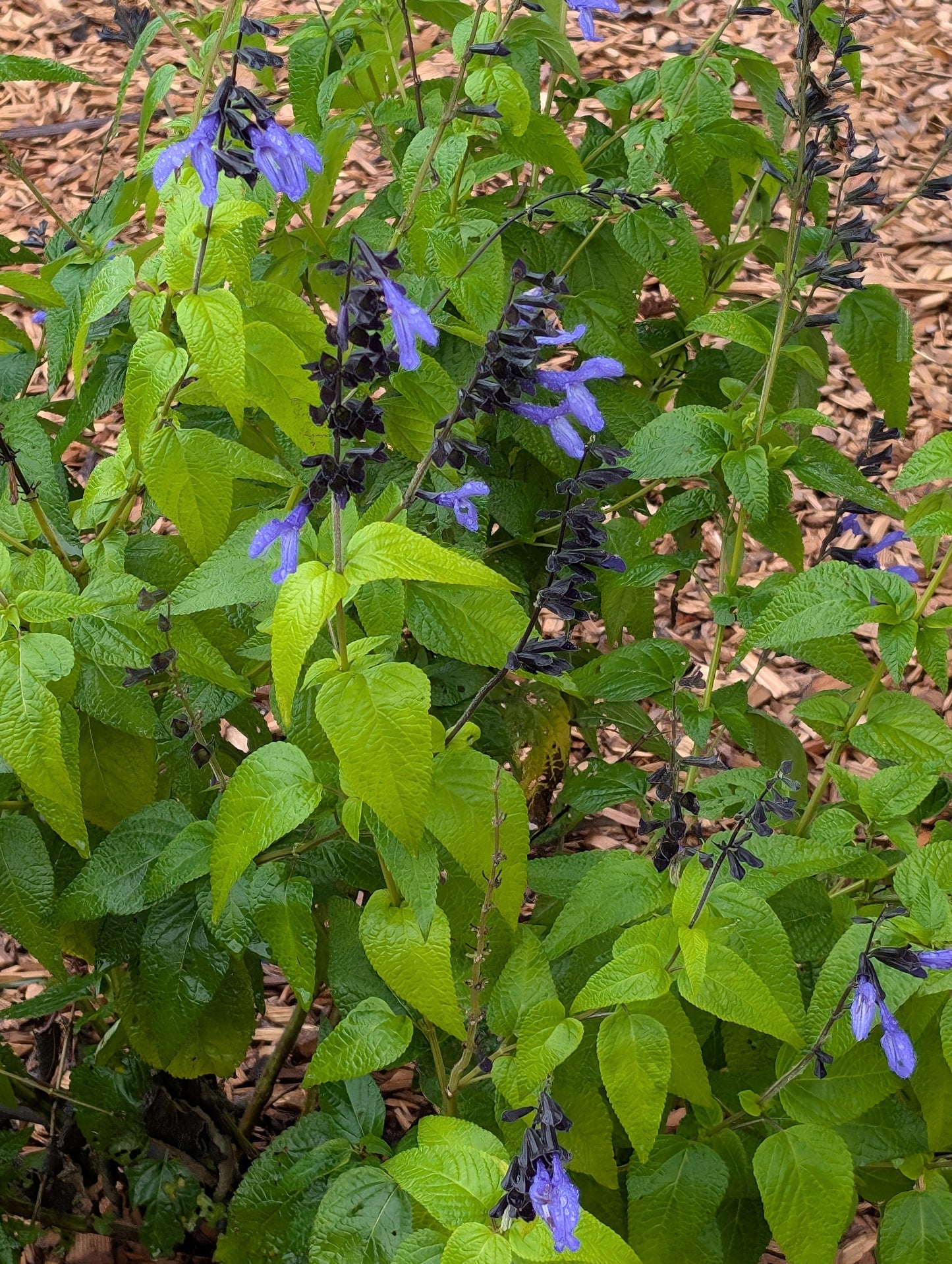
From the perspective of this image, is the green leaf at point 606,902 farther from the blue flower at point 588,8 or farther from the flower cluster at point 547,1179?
the blue flower at point 588,8

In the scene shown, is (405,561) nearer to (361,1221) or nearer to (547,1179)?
(547,1179)

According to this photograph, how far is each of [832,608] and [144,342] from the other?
1117 mm

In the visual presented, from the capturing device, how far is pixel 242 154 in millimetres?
1544

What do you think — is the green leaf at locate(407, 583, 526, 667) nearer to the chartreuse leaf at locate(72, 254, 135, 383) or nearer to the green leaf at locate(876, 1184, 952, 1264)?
the chartreuse leaf at locate(72, 254, 135, 383)

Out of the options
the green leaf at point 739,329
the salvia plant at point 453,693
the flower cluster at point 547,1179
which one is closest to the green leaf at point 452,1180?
the salvia plant at point 453,693

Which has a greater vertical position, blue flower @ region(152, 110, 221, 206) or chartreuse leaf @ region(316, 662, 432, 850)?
blue flower @ region(152, 110, 221, 206)

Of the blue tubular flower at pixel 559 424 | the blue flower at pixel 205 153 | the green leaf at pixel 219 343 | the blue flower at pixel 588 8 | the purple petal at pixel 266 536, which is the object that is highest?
the blue flower at pixel 205 153

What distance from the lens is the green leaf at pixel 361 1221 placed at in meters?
1.75

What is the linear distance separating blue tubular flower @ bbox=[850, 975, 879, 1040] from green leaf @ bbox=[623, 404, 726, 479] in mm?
894

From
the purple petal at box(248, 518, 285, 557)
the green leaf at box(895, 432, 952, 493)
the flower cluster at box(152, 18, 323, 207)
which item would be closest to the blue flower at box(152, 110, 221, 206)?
the flower cluster at box(152, 18, 323, 207)

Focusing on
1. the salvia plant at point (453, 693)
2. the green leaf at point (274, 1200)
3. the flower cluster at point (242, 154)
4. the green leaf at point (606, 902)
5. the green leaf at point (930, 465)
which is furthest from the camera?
the green leaf at point (274, 1200)

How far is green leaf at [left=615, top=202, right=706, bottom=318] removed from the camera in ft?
7.58

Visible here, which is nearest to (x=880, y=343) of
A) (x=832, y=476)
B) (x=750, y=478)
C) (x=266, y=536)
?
(x=832, y=476)

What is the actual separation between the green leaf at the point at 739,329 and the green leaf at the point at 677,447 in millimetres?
135
